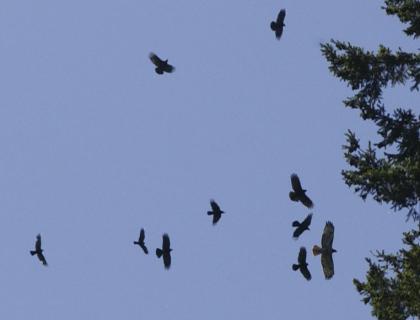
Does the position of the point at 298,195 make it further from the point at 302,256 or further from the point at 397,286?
the point at 397,286

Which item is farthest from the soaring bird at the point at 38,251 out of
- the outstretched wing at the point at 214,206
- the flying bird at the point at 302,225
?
the flying bird at the point at 302,225

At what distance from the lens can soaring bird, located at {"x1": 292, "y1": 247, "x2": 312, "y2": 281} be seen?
2958 centimetres

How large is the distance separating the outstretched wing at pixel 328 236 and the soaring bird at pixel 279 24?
6.97 m

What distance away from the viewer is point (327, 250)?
26.4 metres

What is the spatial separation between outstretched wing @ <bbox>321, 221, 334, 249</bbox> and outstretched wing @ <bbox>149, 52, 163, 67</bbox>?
8603 millimetres

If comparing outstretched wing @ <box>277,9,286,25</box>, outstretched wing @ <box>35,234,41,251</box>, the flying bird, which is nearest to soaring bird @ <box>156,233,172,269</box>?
the flying bird

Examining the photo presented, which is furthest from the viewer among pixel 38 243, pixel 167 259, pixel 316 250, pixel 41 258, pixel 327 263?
pixel 38 243

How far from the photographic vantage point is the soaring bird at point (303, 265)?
29584 mm

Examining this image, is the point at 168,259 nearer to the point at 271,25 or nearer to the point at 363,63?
the point at 271,25

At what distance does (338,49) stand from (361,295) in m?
5.07

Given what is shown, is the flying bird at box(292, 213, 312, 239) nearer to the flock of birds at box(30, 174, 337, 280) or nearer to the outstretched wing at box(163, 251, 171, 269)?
the flock of birds at box(30, 174, 337, 280)

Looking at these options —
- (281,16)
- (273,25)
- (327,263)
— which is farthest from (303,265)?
(281,16)

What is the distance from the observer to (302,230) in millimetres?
30438

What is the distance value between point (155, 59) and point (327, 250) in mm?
9440
